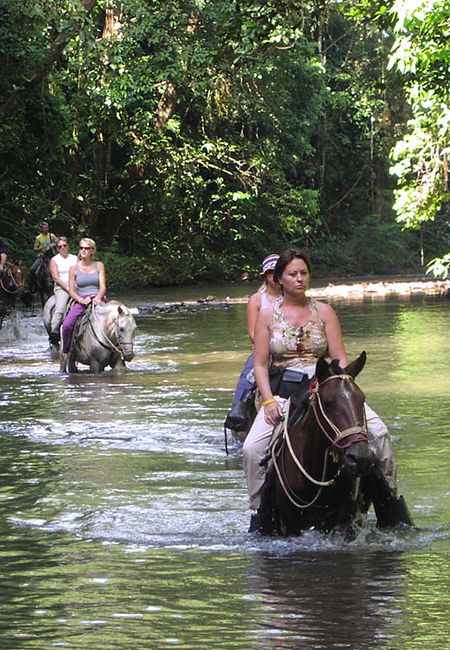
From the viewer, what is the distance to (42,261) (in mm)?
29375

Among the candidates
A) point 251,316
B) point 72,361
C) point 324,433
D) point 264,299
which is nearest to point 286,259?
point 324,433

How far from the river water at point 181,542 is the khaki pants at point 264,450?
0.34m

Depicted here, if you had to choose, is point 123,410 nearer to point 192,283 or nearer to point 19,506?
point 19,506

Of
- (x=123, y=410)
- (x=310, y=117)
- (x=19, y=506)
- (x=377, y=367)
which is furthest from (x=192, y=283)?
(x=19, y=506)

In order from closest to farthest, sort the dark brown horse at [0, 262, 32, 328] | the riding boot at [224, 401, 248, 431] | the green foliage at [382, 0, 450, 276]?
1. the riding boot at [224, 401, 248, 431]
2. the green foliage at [382, 0, 450, 276]
3. the dark brown horse at [0, 262, 32, 328]

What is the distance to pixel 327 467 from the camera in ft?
20.9

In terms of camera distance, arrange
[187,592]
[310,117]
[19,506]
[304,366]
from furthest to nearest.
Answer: [310,117] → [19,506] → [304,366] → [187,592]

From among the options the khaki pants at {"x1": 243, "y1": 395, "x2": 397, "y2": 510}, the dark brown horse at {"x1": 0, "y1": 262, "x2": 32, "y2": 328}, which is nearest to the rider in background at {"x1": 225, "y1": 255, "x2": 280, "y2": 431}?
the khaki pants at {"x1": 243, "y1": 395, "x2": 397, "y2": 510}

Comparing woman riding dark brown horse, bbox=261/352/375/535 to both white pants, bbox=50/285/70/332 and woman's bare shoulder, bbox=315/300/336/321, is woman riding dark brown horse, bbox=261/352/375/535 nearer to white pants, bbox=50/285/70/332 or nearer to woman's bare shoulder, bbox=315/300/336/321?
woman's bare shoulder, bbox=315/300/336/321

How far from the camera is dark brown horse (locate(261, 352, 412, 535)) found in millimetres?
5973

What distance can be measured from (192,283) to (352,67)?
56.1 feet

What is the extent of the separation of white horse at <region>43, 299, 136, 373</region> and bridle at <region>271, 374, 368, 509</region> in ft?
30.0

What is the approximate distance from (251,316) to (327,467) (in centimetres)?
296

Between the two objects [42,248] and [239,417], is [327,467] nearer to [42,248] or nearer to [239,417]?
[239,417]
